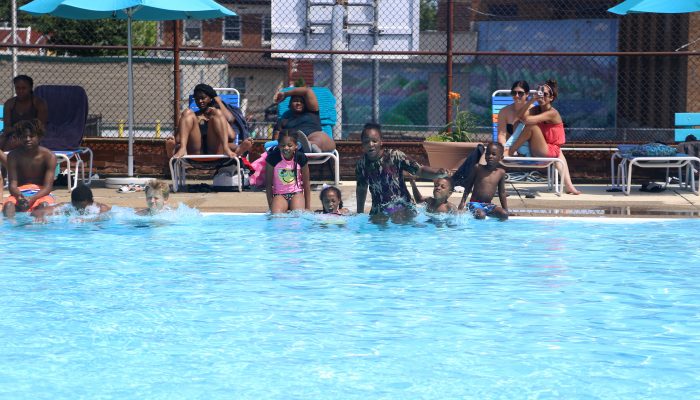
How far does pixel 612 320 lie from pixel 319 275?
243 cm

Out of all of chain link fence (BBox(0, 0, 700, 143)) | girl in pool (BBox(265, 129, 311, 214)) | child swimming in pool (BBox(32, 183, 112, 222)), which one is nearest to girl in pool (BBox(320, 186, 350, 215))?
girl in pool (BBox(265, 129, 311, 214))

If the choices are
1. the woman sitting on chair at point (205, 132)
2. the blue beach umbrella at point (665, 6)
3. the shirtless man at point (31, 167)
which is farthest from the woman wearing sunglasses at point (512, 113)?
the shirtless man at point (31, 167)

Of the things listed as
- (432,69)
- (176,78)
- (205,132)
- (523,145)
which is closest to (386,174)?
(523,145)

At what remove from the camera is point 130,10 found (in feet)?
42.5

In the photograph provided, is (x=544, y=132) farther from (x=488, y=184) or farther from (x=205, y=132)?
(x=205, y=132)

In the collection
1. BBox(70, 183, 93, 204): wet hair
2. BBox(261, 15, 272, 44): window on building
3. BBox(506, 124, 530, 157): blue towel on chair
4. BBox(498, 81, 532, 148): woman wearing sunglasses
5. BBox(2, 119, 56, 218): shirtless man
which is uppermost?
BBox(261, 15, 272, 44): window on building

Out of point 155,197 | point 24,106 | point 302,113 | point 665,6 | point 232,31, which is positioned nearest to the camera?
point 155,197

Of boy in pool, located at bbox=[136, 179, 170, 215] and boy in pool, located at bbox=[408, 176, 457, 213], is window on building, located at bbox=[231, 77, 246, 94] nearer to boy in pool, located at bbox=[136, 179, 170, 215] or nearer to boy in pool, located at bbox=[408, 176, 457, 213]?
boy in pool, located at bbox=[136, 179, 170, 215]

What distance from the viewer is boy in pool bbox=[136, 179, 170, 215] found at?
10344 mm

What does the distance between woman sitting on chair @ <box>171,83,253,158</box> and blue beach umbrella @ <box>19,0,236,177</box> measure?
841 mm

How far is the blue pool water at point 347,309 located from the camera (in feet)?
18.8

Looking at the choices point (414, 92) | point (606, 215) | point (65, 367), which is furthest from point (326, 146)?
point (414, 92)

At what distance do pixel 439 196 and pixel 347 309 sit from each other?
2.95 metres

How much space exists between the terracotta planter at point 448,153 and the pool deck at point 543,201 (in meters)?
0.36
